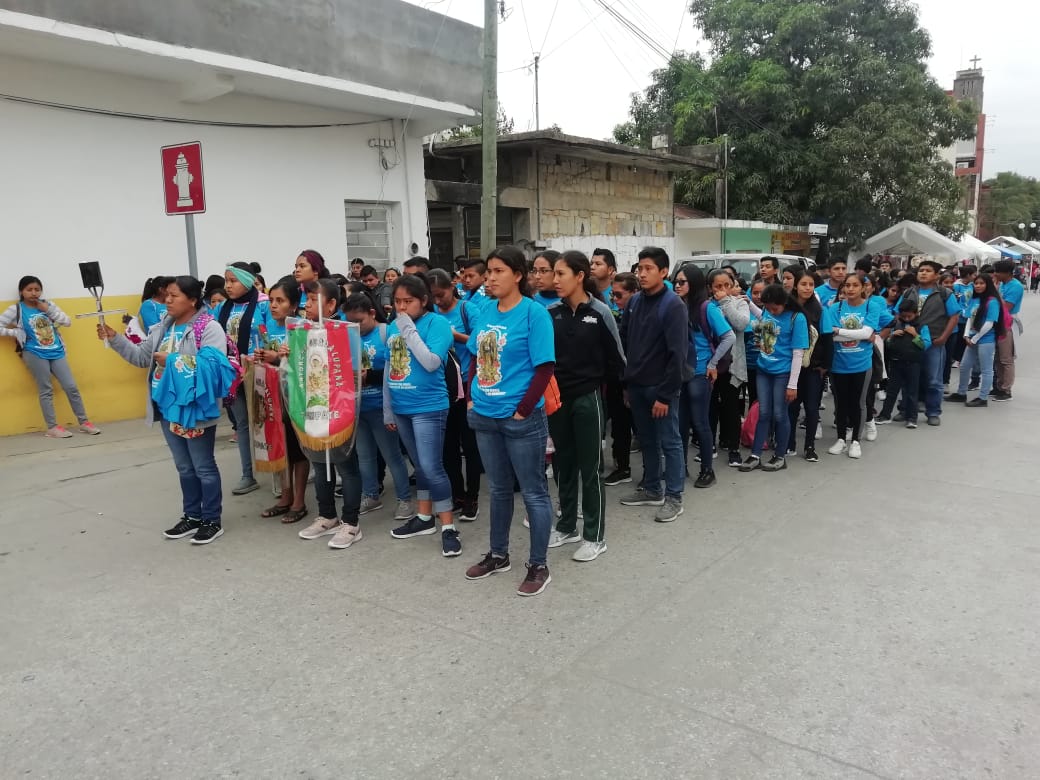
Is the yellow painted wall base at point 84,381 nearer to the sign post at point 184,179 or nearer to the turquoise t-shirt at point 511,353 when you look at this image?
the sign post at point 184,179

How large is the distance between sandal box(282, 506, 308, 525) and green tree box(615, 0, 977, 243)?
19.8 metres

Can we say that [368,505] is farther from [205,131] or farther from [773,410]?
[205,131]

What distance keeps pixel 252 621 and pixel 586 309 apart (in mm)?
2481

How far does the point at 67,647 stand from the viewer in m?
3.66

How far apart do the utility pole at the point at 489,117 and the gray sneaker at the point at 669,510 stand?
555cm

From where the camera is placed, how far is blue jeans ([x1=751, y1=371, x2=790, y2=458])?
6582mm

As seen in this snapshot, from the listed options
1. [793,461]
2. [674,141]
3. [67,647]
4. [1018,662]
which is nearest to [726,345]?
[793,461]

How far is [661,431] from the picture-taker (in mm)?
5375

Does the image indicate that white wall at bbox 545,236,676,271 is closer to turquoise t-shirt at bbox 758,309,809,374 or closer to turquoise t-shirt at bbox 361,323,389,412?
turquoise t-shirt at bbox 758,309,809,374

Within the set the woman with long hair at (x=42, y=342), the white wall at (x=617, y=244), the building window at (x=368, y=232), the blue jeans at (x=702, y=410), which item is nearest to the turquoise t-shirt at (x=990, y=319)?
the blue jeans at (x=702, y=410)

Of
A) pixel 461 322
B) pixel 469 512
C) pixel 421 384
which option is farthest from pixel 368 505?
pixel 461 322

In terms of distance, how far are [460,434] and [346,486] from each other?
38.7 inches

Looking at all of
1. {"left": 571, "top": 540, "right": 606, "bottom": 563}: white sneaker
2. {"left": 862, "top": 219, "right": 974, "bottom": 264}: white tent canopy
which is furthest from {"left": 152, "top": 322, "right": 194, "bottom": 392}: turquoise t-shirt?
{"left": 862, "top": 219, "right": 974, "bottom": 264}: white tent canopy

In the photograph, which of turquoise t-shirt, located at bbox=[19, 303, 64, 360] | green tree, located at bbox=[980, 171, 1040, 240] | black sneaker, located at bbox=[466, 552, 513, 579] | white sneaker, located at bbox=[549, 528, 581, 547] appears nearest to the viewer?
black sneaker, located at bbox=[466, 552, 513, 579]
